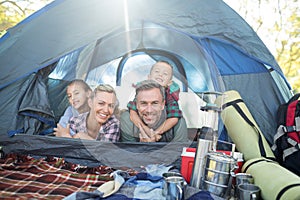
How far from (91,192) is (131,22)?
3.58 feet

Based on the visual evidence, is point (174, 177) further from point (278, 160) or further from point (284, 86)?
point (284, 86)

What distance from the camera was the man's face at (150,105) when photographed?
1.86 metres

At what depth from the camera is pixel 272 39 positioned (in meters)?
5.76

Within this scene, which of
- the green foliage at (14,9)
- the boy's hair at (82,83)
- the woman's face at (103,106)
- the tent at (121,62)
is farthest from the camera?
the green foliage at (14,9)

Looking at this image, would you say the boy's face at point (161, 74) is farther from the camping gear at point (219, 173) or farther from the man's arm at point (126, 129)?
the camping gear at point (219, 173)

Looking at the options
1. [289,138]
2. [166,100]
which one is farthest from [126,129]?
[289,138]

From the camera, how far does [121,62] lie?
6.77 feet

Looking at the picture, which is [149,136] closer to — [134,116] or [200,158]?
[134,116]

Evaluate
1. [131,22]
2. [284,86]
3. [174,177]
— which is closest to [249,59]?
[284,86]

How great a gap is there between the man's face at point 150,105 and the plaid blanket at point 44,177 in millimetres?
374

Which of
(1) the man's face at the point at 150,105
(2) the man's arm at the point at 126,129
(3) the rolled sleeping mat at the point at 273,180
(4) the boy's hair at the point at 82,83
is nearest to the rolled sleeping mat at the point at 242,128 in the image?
(3) the rolled sleeping mat at the point at 273,180

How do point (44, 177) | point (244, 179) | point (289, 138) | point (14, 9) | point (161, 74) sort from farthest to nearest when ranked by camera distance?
1. point (14, 9)
2. point (161, 74)
3. point (289, 138)
4. point (44, 177)
5. point (244, 179)

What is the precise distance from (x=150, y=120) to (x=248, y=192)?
0.78 m

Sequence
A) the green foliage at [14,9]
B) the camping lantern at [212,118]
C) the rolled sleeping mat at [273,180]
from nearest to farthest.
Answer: the rolled sleeping mat at [273,180] < the camping lantern at [212,118] < the green foliage at [14,9]
